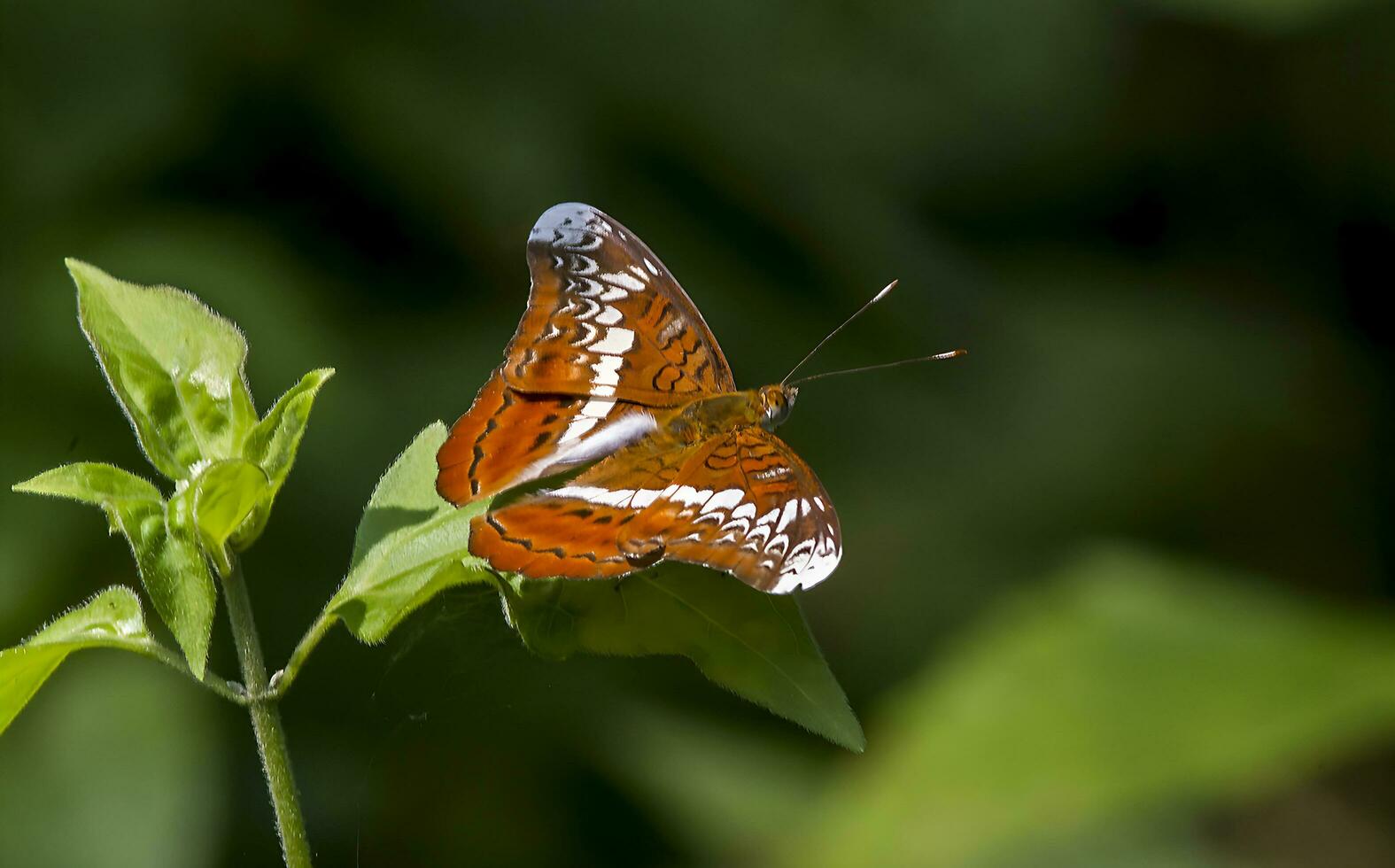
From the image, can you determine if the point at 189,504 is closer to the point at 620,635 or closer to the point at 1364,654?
the point at 620,635

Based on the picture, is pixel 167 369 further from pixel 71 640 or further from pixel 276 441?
pixel 71 640

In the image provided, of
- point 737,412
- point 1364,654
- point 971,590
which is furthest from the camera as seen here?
point 971,590

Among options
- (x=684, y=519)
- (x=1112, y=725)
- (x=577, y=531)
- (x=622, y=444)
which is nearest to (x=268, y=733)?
(x=577, y=531)

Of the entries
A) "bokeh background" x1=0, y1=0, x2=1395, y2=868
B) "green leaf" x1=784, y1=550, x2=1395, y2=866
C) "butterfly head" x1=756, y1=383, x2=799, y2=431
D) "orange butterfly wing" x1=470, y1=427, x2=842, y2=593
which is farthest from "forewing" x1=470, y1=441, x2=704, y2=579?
"green leaf" x1=784, y1=550, x2=1395, y2=866

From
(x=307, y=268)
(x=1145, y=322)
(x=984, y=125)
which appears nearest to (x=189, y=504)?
(x=307, y=268)

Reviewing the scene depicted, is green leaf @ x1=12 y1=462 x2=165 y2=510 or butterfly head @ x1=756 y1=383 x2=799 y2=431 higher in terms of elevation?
butterfly head @ x1=756 y1=383 x2=799 y2=431

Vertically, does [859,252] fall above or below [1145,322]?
below

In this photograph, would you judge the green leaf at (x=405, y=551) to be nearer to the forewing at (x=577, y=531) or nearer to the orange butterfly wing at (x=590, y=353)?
the forewing at (x=577, y=531)

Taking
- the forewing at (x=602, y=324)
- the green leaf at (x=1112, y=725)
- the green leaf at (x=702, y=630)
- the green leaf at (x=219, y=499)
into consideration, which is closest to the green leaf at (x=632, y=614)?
the green leaf at (x=702, y=630)

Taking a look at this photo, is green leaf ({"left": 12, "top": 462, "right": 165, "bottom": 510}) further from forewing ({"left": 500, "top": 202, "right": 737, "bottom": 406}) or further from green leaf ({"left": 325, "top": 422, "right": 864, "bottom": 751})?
forewing ({"left": 500, "top": 202, "right": 737, "bottom": 406})
